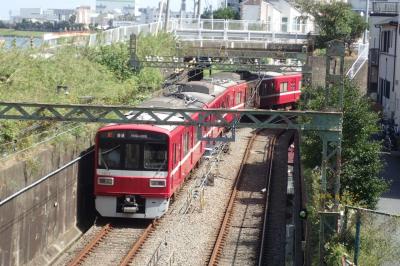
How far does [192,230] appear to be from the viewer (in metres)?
16.1

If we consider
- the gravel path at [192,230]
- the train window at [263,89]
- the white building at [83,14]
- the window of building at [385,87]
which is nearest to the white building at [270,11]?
the window of building at [385,87]

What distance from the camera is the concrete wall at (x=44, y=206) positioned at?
43.4ft

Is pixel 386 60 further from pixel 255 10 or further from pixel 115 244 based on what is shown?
pixel 255 10

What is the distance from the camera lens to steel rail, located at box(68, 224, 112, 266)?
13.9 metres

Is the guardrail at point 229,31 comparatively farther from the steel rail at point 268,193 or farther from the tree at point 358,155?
the tree at point 358,155

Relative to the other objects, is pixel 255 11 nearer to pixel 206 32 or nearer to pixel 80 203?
pixel 206 32

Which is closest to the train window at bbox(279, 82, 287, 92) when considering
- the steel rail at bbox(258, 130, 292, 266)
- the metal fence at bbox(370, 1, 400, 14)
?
the steel rail at bbox(258, 130, 292, 266)

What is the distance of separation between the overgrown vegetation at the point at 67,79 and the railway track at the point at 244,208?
423cm

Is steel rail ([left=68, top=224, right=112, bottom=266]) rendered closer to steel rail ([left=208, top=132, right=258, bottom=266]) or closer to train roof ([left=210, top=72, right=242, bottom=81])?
steel rail ([left=208, top=132, right=258, bottom=266])

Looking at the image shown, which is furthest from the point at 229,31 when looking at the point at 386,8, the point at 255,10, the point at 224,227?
the point at 224,227

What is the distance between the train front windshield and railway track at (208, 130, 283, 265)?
6.68 ft

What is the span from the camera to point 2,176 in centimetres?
1298

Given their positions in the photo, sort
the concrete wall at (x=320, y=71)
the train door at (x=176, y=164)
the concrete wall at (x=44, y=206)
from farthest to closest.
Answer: the concrete wall at (x=320, y=71)
the train door at (x=176, y=164)
the concrete wall at (x=44, y=206)

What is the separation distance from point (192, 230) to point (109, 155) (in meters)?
2.38
